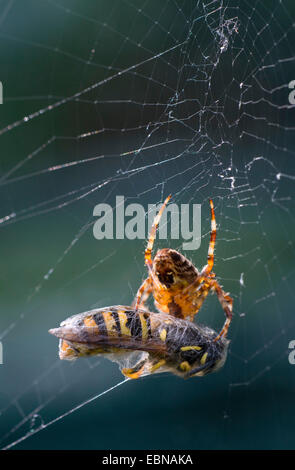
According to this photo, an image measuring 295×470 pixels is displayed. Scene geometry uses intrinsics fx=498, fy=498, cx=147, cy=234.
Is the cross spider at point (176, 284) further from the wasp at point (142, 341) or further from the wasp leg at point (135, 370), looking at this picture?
the wasp leg at point (135, 370)

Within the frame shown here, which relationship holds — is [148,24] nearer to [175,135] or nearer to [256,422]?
[175,135]

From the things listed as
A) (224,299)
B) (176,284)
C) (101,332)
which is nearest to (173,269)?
(176,284)

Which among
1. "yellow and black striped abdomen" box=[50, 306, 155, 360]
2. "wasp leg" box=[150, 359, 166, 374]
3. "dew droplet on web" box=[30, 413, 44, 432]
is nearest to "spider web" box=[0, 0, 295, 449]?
"dew droplet on web" box=[30, 413, 44, 432]

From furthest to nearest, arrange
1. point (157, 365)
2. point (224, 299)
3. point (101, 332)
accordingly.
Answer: point (224, 299) < point (157, 365) < point (101, 332)

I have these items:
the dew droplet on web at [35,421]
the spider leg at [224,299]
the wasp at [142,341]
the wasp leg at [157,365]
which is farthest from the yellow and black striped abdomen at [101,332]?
the spider leg at [224,299]

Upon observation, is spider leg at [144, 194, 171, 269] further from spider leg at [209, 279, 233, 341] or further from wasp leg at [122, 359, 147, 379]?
wasp leg at [122, 359, 147, 379]

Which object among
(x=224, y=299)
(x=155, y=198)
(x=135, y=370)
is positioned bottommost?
(x=135, y=370)

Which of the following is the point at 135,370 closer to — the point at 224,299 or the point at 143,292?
the point at 143,292
